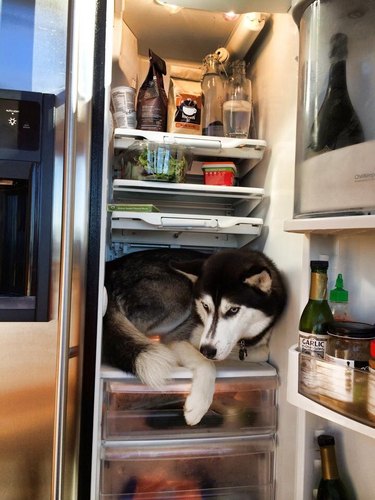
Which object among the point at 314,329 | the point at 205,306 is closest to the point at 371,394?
the point at 314,329

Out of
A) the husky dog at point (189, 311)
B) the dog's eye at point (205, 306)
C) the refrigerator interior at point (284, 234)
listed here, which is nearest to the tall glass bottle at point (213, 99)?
the refrigerator interior at point (284, 234)

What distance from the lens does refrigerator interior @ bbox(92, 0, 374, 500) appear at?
2.46 ft

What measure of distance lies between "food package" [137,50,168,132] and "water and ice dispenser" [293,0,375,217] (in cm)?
51

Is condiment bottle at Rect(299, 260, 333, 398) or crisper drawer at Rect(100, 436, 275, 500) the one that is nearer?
condiment bottle at Rect(299, 260, 333, 398)

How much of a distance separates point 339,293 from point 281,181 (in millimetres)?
434

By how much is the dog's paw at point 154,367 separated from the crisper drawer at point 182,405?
5 centimetres

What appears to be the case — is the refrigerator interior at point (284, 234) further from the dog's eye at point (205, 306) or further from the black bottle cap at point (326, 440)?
the dog's eye at point (205, 306)

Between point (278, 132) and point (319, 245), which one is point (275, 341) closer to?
point (319, 245)

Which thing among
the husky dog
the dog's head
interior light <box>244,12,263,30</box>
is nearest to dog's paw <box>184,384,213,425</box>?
the husky dog

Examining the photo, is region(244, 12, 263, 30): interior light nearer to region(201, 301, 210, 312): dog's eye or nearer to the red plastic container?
the red plastic container

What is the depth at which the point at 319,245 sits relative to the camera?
79 cm

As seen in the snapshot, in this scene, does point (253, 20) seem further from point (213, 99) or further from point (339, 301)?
point (339, 301)

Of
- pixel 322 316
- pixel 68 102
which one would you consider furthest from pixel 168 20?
pixel 322 316

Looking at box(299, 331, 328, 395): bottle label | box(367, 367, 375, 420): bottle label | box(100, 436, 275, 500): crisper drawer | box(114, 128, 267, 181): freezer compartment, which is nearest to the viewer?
box(367, 367, 375, 420): bottle label
